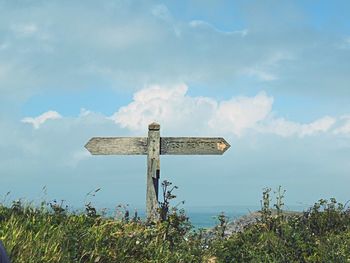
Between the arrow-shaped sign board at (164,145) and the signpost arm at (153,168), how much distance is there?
0.39 ft

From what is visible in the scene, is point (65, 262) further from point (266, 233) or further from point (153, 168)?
point (153, 168)

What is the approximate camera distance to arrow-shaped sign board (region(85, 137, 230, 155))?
14.3m

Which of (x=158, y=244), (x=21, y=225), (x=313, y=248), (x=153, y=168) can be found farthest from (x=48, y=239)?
(x=153, y=168)

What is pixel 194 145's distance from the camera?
14383mm

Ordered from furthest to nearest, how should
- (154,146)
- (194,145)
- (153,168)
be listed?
(194,145), (154,146), (153,168)

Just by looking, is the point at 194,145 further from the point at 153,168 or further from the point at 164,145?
the point at 153,168

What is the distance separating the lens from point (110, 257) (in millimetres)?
9078

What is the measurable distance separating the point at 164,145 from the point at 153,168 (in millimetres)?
564

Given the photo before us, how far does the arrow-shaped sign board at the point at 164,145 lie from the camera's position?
1426 cm

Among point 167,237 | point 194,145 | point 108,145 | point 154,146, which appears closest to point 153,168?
point 154,146

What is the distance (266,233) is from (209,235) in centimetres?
164

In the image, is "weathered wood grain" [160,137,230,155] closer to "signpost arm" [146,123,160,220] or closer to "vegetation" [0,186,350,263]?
"signpost arm" [146,123,160,220]

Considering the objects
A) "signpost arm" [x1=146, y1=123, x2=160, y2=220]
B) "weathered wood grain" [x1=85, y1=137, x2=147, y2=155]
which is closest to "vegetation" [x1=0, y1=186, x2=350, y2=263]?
"signpost arm" [x1=146, y1=123, x2=160, y2=220]

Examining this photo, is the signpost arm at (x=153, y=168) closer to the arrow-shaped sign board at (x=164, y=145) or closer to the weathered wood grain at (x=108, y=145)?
the arrow-shaped sign board at (x=164, y=145)
